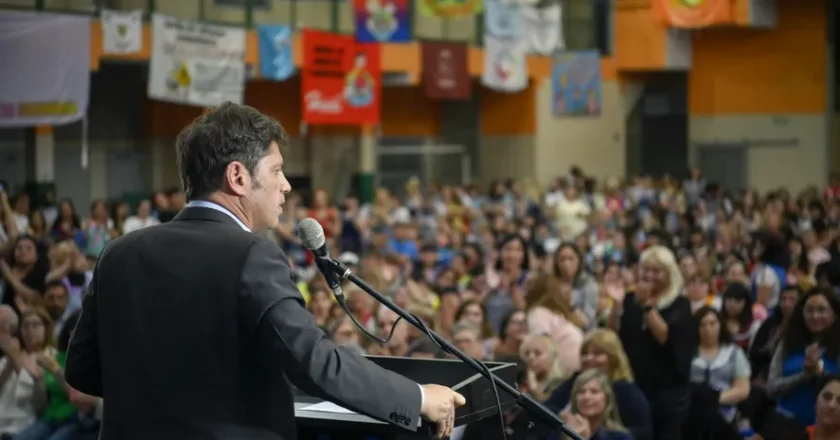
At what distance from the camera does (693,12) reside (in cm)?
2494

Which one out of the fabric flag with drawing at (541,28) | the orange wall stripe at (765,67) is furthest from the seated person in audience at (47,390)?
the orange wall stripe at (765,67)

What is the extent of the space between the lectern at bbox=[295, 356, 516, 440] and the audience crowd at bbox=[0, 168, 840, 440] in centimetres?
20

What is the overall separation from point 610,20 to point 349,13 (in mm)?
6672

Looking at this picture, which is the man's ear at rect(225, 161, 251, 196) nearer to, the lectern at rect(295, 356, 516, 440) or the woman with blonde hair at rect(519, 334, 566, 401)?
the lectern at rect(295, 356, 516, 440)

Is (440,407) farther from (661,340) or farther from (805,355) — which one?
(661,340)

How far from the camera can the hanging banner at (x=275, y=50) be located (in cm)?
1981

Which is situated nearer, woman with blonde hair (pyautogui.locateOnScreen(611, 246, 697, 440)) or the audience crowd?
the audience crowd

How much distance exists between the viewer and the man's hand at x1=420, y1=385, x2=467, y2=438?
305 cm

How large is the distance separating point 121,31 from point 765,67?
48.4 ft

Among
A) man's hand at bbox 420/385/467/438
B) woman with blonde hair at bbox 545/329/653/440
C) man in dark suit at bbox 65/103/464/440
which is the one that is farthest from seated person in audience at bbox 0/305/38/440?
man's hand at bbox 420/385/467/438

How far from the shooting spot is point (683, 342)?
289 inches

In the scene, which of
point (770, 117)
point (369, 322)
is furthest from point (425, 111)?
point (369, 322)

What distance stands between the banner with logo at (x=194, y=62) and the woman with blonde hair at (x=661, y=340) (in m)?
10.7

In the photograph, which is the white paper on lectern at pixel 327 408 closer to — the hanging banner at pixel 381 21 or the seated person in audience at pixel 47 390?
the seated person in audience at pixel 47 390
